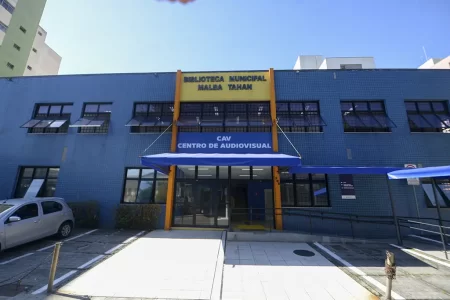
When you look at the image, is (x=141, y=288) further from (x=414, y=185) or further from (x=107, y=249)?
(x=414, y=185)

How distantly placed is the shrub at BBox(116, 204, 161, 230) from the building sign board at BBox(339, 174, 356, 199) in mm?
9455

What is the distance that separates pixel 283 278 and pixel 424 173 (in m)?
6.23

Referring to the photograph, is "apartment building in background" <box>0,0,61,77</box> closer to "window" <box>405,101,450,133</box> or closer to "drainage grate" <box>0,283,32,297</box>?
"drainage grate" <box>0,283,32,297</box>

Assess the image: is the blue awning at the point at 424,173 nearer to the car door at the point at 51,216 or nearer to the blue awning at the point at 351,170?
the blue awning at the point at 351,170

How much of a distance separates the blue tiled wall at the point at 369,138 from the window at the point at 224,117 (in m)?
1.32

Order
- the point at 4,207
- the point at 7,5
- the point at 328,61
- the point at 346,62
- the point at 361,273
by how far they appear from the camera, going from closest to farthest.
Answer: the point at 361,273
the point at 4,207
the point at 328,61
the point at 346,62
the point at 7,5

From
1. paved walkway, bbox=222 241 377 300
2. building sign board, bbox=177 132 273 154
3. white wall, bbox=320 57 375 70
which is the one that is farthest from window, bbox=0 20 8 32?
white wall, bbox=320 57 375 70

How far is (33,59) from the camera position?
114ft

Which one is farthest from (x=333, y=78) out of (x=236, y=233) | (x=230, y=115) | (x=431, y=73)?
(x=236, y=233)

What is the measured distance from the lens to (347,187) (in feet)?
32.9

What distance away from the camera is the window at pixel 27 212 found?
638 cm

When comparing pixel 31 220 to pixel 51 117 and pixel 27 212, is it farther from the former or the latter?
pixel 51 117

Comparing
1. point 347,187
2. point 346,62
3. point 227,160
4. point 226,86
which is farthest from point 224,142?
point 346,62

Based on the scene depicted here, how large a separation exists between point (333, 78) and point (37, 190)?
58.9 ft
